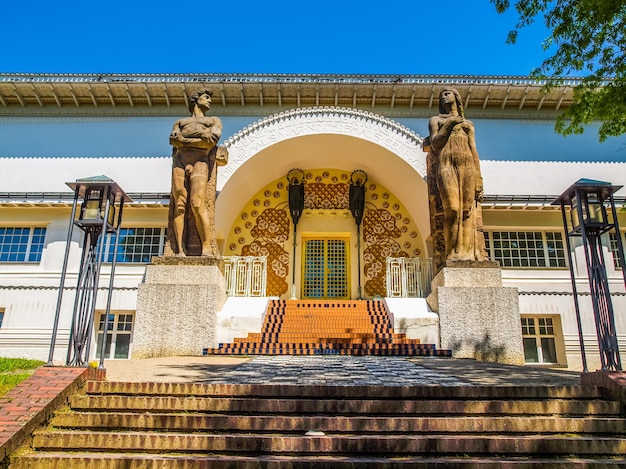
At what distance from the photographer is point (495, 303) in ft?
31.2

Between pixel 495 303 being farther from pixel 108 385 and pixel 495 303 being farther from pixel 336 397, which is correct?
pixel 108 385

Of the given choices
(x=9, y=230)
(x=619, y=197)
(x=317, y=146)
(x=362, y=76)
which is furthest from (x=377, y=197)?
(x=9, y=230)

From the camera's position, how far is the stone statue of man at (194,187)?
10234mm

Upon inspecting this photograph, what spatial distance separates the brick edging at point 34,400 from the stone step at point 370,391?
66cm

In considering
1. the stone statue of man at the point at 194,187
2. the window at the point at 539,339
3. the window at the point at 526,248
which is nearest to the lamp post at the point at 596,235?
the stone statue of man at the point at 194,187

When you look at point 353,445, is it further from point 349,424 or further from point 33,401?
point 33,401

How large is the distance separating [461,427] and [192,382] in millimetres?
2806

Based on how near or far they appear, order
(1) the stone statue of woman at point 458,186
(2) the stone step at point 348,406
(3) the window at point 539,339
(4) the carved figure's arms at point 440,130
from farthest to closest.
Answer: (3) the window at point 539,339 → (4) the carved figure's arms at point 440,130 → (1) the stone statue of woman at point 458,186 → (2) the stone step at point 348,406

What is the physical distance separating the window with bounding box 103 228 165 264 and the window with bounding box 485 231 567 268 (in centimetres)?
932

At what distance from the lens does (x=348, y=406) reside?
15.7ft

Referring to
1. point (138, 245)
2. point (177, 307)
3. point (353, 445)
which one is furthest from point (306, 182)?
point (353, 445)

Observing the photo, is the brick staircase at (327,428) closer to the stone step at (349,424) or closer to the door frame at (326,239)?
the stone step at (349,424)

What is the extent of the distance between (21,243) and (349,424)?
13395mm

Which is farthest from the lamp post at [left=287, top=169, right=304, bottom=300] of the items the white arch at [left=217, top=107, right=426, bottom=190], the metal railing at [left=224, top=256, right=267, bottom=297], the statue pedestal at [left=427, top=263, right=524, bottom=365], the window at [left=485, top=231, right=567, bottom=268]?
the statue pedestal at [left=427, top=263, right=524, bottom=365]
